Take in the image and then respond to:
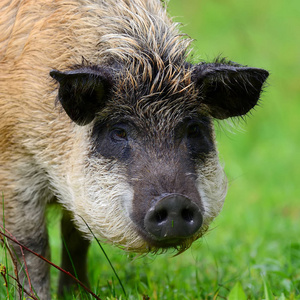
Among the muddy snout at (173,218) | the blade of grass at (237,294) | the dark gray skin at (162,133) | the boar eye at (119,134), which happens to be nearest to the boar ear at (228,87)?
the dark gray skin at (162,133)

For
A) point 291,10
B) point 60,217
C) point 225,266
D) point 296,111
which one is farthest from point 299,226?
point 291,10

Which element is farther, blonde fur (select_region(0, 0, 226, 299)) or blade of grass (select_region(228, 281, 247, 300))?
blonde fur (select_region(0, 0, 226, 299))

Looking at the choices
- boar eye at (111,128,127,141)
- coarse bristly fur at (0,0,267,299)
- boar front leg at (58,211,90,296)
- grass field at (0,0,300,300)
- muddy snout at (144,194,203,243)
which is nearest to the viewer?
muddy snout at (144,194,203,243)

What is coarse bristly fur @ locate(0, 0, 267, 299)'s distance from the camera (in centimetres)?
440

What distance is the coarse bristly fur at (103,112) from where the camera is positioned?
14.4 ft

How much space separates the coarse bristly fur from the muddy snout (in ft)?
0.39

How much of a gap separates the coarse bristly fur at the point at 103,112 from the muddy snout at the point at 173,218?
0.12m

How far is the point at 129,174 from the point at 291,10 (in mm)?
13802

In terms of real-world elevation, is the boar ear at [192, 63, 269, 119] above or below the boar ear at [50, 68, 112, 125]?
above

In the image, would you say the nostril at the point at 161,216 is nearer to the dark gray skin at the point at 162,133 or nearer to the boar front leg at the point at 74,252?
the dark gray skin at the point at 162,133

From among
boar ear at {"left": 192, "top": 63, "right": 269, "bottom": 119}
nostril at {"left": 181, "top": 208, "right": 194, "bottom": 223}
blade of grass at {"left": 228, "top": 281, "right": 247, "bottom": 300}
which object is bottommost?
blade of grass at {"left": 228, "top": 281, "right": 247, "bottom": 300}

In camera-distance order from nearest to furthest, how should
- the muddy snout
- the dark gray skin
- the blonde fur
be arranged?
the muddy snout
the dark gray skin
the blonde fur

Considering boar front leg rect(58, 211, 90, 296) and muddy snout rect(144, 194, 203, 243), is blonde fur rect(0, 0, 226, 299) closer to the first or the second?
muddy snout rect(144, 194, 203, 243)

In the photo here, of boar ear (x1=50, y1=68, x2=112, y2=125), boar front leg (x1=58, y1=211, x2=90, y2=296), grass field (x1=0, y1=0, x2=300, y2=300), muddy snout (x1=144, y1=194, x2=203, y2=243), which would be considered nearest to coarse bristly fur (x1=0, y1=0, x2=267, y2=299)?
boar ear (x1=50, y1=68, x2=112, y2=125)
